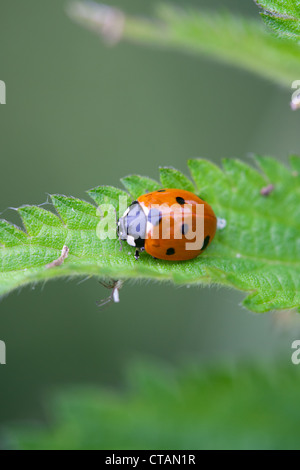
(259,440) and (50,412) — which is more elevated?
(50,412)

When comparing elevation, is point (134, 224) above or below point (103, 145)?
below

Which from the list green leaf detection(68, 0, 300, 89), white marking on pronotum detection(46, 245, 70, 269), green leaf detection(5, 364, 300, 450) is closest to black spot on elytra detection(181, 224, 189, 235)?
white marking on pronotum detection(46, 245, 70, 269)

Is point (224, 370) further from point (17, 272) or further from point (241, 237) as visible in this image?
point (17, 272)

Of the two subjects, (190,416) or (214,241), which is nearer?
(214,241)

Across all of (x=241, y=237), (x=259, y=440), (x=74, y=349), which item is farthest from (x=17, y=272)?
(x=74, y=349)

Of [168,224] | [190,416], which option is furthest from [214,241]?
[190,416]

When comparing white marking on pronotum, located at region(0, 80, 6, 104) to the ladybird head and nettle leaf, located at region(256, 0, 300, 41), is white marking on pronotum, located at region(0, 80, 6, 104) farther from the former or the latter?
nettle leaf, located at region(256, 0, 300, 41)

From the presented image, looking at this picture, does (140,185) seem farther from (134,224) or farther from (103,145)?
(103,145)

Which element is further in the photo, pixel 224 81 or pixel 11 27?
pixel 224 81
